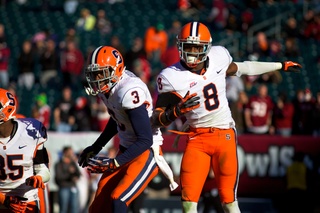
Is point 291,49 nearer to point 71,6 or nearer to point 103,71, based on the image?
point 71,6

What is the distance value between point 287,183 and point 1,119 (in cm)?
633

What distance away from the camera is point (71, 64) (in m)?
16.1

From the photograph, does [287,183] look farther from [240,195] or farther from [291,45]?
[291,45]

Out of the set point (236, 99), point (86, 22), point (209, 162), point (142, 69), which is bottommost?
point (209, 162)

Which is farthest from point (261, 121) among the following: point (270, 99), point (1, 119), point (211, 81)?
point (1, 119)

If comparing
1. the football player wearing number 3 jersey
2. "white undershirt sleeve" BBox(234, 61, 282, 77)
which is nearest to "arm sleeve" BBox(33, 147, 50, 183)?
the football player wearing number 3 jersey

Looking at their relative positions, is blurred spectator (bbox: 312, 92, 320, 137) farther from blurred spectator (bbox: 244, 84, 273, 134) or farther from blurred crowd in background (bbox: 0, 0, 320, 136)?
blurred spectator (bbox: 244, 84, 273, 134)

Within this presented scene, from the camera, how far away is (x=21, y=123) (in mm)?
7086

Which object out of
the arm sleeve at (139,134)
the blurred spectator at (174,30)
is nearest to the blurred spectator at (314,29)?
the blurred spectator at (174,30)

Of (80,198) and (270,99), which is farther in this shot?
(270,99)

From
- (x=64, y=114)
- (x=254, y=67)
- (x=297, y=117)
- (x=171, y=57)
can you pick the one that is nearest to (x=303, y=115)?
(x=297, y=117)

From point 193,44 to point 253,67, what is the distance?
754mm

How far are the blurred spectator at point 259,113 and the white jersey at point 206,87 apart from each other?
5682 millimetres

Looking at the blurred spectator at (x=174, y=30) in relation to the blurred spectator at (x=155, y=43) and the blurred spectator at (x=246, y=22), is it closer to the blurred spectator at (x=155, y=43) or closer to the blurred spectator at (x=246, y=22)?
the blurred spectator at (x=155, y=43)
